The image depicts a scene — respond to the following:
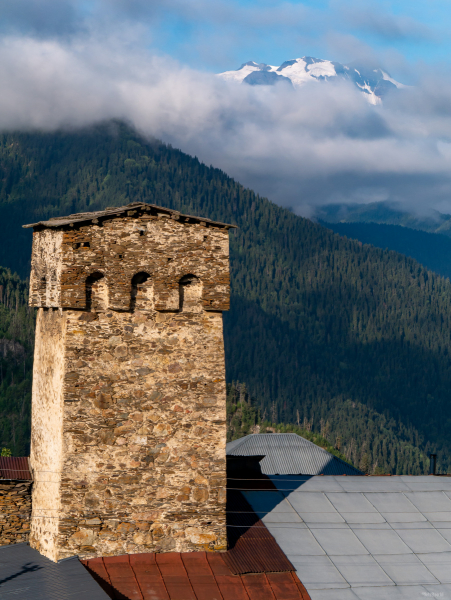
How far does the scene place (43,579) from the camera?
1756cm

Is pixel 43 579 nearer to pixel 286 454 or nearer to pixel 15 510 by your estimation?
pixel 15 510

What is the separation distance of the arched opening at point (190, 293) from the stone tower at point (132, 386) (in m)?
0.03

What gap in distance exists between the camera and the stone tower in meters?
18.4

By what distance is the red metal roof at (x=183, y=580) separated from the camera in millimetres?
17969

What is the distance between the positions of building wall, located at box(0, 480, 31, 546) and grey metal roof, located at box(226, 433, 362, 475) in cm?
3734

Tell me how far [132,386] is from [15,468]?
4678 mm

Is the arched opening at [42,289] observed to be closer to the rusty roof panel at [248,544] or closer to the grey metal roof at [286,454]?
the rusty roof panel at [248,544]

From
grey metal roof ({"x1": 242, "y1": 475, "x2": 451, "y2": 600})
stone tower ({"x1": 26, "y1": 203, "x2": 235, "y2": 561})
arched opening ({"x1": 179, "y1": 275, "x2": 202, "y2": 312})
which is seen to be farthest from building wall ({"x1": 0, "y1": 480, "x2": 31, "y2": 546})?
grey metal roof ({"x1": 242, "y1": 475, "x2": 451, "y2": 600})

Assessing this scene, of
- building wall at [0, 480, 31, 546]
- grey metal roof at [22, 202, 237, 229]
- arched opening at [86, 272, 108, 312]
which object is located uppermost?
grey metal roof at [22, 202, 237, 229]

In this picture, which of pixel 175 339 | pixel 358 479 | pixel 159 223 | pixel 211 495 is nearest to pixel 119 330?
pixel 175 339

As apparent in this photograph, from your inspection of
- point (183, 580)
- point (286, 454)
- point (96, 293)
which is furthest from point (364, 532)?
point (286, 454)

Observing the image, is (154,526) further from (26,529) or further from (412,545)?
(412,545)

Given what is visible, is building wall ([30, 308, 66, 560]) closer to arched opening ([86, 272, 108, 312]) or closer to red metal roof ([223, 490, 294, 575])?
arched opening ([86, 272, 108, 312])

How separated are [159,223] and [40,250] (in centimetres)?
329
